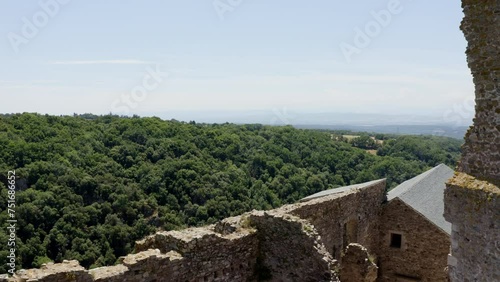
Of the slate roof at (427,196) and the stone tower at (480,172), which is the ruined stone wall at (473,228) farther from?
the slate roof at (427,196)

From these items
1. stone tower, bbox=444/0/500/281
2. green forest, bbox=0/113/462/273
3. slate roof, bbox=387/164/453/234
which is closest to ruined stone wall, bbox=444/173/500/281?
stone tower, bbox=444/0/500/281

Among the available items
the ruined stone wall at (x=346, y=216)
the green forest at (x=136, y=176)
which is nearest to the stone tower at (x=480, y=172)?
the ruined stone wall at (x=346, y=216)

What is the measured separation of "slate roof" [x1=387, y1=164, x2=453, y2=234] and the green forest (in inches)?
758

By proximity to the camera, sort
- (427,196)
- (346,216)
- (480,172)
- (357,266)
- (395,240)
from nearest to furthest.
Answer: (480,172) < (357,266) < (346,216) < (395,240) < (427,196)

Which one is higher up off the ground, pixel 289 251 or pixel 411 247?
pixel 289 251

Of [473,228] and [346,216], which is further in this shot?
[346,216]

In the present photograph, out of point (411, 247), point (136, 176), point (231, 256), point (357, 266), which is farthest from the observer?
point (136, 176)

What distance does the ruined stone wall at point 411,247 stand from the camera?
13.6 m

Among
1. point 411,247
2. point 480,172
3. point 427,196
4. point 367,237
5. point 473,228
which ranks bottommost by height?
point 411,247

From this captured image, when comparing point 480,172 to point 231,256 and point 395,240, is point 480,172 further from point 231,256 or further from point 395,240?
point 395,240

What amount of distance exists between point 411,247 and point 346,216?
3.20 meters

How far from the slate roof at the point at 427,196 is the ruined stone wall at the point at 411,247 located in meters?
0.18

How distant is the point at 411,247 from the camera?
1398cm

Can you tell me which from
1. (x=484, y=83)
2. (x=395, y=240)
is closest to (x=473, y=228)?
(x=484, y=83)
